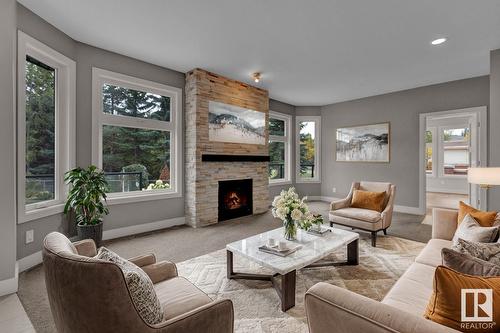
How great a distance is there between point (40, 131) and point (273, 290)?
338 centimetres

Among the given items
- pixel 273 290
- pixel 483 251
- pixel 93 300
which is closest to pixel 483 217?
pixel 483 251

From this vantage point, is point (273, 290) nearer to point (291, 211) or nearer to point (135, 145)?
point (291, 211)

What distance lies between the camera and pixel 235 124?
5.19 meters

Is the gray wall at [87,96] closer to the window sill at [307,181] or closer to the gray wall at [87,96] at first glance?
the gray wall at [87,96]

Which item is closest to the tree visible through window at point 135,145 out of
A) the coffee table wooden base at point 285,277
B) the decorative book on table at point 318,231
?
the coffee table wooden base at point 285,277

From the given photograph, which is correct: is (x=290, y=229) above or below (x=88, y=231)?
above

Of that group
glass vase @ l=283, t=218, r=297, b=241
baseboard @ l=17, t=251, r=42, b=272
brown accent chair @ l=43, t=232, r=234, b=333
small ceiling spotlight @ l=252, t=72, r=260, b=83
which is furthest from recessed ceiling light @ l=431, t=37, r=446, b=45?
baseboard @ l=17, t=251, r=42, b=272

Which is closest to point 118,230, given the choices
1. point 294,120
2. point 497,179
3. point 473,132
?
point 497,179

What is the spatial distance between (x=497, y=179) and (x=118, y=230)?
476 cm

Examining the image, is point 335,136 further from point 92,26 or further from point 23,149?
point 23,149

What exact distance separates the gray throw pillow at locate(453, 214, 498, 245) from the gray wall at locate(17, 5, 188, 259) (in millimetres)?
4057

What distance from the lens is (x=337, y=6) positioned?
8.70 feet

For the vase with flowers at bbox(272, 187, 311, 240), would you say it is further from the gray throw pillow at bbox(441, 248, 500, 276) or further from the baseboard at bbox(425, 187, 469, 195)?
the baseboard at bbox(425, 187, 469, 195)

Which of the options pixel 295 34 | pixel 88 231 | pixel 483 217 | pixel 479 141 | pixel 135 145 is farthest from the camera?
pixel 479 141
